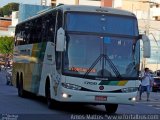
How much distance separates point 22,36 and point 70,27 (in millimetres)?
9322

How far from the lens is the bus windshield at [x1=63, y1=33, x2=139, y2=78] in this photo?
1706 cm

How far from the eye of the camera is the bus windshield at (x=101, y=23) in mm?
17547

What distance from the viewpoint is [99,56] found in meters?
17.1

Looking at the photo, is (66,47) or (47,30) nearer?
(66,47)

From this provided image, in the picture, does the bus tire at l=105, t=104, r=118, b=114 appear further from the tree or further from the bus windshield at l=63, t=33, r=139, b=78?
the tree

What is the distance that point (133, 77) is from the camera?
17469 millimetres

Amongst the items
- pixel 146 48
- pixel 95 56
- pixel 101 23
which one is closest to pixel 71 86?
pixel 95 56

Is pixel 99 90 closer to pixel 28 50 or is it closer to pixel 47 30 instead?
pixel 47 30

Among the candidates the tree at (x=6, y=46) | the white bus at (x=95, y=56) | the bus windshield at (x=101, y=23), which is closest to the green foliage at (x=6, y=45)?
the tree at (x=6, y=46)

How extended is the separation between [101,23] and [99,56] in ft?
3.98

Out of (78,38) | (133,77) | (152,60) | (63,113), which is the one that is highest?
(78,38)

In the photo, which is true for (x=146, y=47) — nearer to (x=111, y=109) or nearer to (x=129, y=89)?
(x=129, y=89)

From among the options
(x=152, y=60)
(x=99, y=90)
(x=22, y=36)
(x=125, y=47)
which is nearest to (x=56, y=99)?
(x=99, y=90)

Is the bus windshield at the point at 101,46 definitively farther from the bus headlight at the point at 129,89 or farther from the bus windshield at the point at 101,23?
the bus headlight at the point at 129,89
